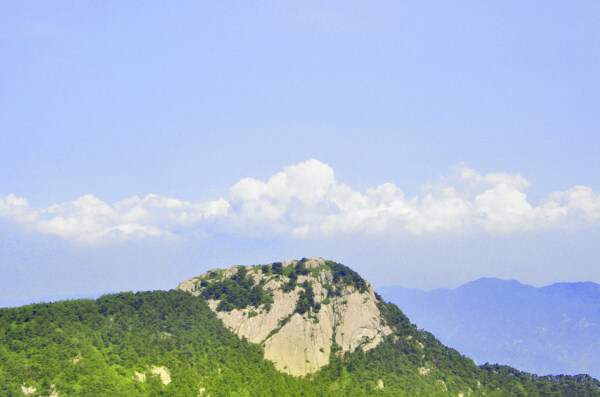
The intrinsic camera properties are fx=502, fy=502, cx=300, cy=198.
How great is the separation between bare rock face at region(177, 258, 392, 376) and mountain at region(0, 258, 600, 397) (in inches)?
14.9

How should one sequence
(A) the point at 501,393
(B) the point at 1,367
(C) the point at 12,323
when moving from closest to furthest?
1. (B) the point at 1,367
2. (C) the point at 12,323
3. (A) the point at 501,393

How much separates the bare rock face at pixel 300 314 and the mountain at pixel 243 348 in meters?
0.38

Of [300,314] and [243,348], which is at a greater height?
[300,314]

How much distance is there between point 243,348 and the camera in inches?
6816

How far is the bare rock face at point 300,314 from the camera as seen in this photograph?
17550cm

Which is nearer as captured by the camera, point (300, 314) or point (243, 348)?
point (243, 348)

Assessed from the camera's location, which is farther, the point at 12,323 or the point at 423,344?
the point at 423,344

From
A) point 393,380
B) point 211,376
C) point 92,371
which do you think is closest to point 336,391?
point 393,380

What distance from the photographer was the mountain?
14162 cm

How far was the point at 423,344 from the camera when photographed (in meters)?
193

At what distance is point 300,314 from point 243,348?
23614 millimetres

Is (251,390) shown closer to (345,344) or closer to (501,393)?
(345,344)

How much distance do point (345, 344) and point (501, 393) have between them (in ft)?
186

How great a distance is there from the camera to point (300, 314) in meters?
182
